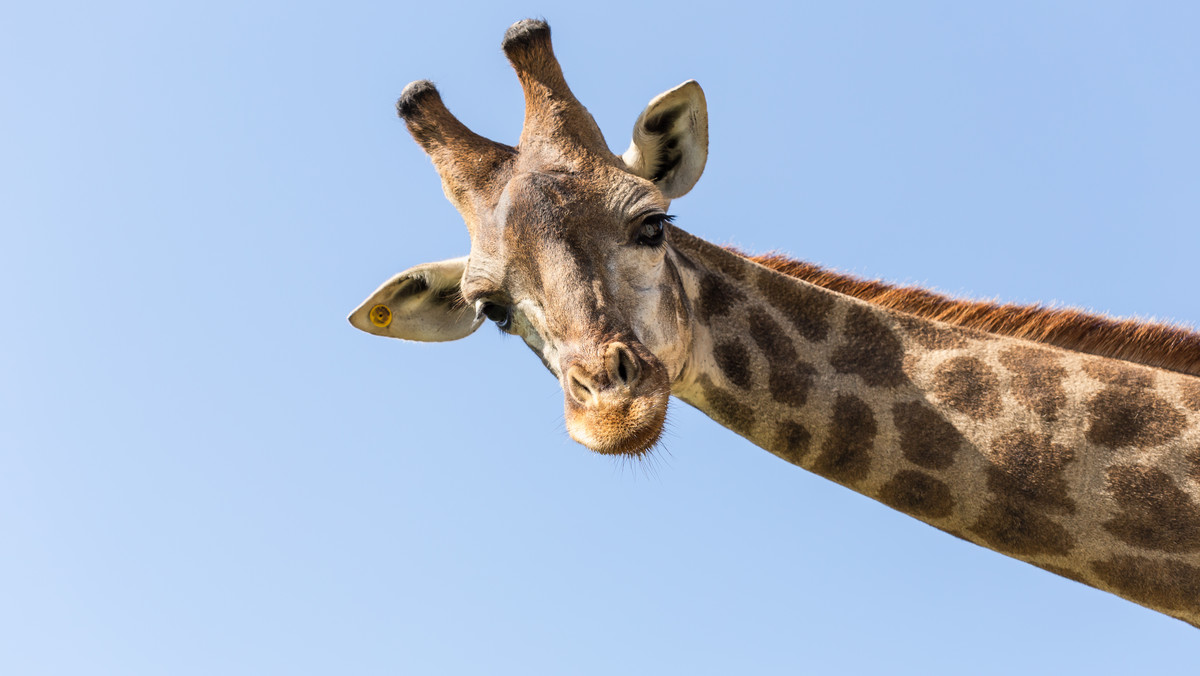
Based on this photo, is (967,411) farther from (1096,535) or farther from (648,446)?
(648,446)

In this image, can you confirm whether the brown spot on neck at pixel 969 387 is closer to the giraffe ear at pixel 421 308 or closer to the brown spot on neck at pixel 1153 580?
the brown spot on neck at pixel 1153 580

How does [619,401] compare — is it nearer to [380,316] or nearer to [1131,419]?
[380,316]

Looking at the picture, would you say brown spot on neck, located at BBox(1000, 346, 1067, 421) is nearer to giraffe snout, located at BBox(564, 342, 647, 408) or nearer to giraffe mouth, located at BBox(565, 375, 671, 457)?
giraffe mouth, located at BBox(565, 375, 671, 457)

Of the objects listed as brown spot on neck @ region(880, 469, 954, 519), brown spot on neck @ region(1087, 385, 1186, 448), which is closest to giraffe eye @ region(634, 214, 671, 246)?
brown spot on neck @ region(880, 469, 954, 519)

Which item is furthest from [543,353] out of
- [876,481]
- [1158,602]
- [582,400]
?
[1158,602]

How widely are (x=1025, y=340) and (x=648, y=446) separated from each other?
99.1 inches

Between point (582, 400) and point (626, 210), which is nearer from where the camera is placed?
point (582, 400)

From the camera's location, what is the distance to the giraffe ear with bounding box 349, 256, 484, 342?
718 cm

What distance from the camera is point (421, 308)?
7348mm

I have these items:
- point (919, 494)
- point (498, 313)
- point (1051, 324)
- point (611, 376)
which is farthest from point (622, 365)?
point (1051, 324)

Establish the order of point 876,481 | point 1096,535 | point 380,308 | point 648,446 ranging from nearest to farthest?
1. point 648,446
2. point 1096,535
3. point 876,481
4. point 380,308

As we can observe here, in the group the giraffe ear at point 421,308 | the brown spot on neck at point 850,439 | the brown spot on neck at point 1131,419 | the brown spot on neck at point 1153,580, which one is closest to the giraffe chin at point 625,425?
the brown spot on neck at point 850,439

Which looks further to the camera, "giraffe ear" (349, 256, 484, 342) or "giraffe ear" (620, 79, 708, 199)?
"giraffe ear" (349, 256, 484, 342)

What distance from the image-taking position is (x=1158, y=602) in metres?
6.01
